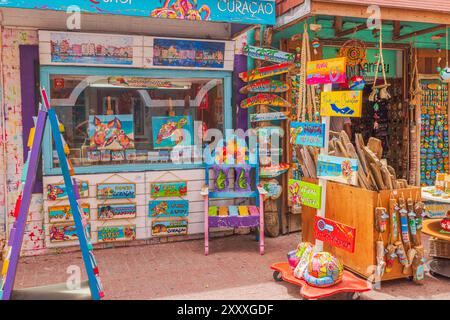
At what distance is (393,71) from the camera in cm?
792

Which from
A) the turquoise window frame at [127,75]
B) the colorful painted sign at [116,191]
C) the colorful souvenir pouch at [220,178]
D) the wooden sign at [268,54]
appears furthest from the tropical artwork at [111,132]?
the wooden sign at [268,54]

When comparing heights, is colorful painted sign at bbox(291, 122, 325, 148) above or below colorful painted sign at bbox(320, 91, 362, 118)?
below

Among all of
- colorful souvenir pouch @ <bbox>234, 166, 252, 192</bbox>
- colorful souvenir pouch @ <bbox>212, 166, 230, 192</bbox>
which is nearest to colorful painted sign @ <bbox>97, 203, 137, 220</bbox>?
colorful souvenir pouch @ <bbox>212, 166, 230, 192</bbox>

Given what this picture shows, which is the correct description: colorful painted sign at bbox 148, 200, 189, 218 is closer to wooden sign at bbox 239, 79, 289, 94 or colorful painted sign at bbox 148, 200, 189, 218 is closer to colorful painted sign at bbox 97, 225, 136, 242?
colorful painted sign at bbox 97, 225, 136, 242

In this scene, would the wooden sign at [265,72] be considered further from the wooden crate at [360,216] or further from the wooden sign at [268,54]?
the wooden crate at [360,216]

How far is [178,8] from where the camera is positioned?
5.24 meters

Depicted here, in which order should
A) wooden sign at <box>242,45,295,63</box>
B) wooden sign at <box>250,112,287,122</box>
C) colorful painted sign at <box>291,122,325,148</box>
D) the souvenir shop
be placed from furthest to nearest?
wooden sign at <box>250,112,287,122</box>
wooden sign at <box>242,45,295,63</box>
the souvenir shop
colorful painted sign at <box>291,122,325,148</box>

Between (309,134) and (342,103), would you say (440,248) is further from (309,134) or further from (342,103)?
(342,103)

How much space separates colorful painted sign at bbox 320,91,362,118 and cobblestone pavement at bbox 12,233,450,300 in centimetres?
178

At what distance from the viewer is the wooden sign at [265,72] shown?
237 inches

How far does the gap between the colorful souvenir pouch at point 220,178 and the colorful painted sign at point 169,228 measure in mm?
699

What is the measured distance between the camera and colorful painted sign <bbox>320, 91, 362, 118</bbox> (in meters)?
4.14

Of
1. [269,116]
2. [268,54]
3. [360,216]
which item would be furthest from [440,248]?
[268,54]
